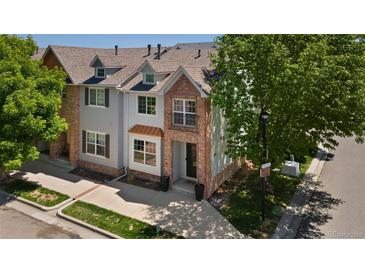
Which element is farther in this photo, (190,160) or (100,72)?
(100,72)

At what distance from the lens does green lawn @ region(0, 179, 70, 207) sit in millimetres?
15219

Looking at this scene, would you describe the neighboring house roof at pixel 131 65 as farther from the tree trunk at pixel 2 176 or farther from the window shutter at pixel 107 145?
the tree trunk at pixel 2 176

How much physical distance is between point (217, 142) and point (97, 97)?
26.4 feet

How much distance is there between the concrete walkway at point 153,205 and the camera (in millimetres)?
12891

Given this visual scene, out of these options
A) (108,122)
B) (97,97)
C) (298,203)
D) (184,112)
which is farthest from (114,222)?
(298,203)

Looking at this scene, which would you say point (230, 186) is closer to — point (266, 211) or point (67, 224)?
point (266, 211)

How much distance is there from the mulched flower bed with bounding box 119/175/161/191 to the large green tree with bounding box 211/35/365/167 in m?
4.94

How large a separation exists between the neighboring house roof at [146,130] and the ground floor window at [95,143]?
2.33 m

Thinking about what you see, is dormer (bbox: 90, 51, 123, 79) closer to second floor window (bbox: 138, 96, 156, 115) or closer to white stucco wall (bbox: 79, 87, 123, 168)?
white stucco wall (bbox: 79, 87, 123, 168)

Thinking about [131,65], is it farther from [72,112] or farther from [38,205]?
[38,205]

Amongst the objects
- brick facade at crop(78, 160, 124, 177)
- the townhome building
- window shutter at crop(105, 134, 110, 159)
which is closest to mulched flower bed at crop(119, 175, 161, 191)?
the townhome building

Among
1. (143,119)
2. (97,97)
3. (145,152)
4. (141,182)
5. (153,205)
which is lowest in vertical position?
(153,205)

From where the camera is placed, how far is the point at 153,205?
14945 millimetres

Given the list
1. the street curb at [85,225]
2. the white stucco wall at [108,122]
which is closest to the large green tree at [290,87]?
the street curb at [85,225]
